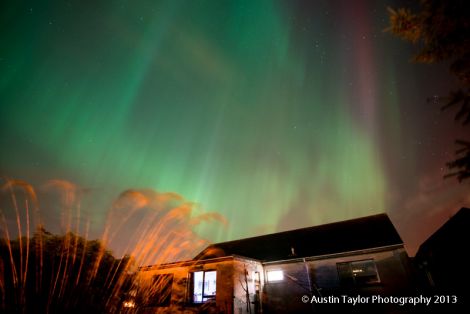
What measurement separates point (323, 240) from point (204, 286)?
9874 mm

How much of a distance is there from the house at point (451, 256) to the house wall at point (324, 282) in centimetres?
476

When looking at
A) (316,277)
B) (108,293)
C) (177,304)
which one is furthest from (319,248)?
(108,293)

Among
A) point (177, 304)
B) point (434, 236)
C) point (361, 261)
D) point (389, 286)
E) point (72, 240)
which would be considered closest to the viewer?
point (389, 286)

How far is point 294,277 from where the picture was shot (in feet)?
54.8

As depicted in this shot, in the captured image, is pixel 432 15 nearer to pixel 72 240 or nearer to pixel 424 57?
pixel 424 57

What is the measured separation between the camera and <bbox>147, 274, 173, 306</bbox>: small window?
17.6 meters

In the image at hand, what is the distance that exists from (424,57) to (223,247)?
81.7 ft

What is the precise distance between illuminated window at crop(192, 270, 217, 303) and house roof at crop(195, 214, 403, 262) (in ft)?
14.5

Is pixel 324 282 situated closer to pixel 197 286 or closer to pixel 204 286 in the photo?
pixel 204 286

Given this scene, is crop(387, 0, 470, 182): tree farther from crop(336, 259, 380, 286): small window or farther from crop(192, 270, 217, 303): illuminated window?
crop(192, 270, 217, 303): illuminated window

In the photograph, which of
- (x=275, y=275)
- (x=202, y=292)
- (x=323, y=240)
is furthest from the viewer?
(x=323, y=240)

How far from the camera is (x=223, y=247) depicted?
2648 centimetres

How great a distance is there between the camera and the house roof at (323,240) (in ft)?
53.7

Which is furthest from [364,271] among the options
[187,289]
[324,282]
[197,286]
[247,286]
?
[187,289]
